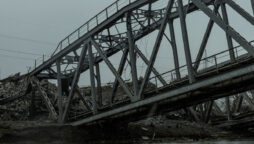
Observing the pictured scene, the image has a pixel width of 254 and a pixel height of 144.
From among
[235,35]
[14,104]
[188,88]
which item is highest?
[14,104]

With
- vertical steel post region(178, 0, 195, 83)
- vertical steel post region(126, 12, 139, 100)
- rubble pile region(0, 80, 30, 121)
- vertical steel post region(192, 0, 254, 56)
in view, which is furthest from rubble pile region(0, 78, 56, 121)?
vertical steel post region(192, 0, 254, 56)

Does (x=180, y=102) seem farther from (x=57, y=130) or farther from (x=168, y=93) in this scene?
(x=57, y=130)

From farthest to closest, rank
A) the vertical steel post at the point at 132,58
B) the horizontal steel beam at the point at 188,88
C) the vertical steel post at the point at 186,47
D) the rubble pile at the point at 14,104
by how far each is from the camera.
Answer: the rubble pile at the point at 14,104, the vertical steel post at the point at 132,58, the vertical steel post at the point at 186,47, the horizontal steel beam at the point at 188,88

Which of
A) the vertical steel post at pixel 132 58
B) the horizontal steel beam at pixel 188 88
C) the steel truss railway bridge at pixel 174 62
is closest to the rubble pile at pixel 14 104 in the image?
the steel truss railway bridge at pixel 174 62

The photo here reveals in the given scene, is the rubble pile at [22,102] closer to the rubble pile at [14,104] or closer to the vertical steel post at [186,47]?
the rubble pile at [14,104]

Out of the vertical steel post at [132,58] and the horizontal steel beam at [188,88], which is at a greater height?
the vertical steel post at [132,58]

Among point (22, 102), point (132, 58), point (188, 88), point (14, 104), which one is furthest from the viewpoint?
point (22, 102)

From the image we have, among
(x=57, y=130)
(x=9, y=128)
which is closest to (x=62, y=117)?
(x=57, y=130)

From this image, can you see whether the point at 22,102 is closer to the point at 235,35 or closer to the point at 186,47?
the point at 186,47

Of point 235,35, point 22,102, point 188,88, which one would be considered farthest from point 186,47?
point 22,102

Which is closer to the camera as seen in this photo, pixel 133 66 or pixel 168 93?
pixel 168 93

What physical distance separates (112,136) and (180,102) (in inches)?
404

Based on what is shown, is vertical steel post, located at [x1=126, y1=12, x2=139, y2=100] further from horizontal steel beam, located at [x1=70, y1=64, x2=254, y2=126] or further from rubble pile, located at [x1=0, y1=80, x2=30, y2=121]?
rubble pile, located at [x1=0, y1=80, x2=30, y2=121]

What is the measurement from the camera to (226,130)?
3014 cm
